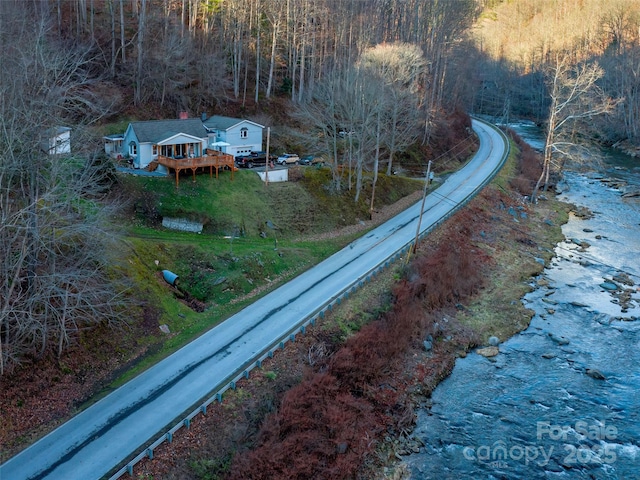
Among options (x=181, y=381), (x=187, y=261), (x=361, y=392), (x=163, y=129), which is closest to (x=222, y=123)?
(x=163, y=129)

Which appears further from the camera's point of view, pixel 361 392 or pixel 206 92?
pixel 206 92

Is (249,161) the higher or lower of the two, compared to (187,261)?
higher

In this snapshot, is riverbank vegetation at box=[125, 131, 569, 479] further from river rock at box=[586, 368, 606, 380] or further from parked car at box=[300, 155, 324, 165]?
parked car at box=[300, 155, 324, 165]

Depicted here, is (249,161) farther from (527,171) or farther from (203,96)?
(527,171)

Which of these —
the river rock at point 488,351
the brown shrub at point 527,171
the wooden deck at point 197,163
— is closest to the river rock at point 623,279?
the river rock at point 488,351

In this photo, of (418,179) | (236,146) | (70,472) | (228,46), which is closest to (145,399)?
(70,472)

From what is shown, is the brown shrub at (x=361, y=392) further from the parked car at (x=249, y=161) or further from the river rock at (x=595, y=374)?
the parked car at (x=249, y=161)

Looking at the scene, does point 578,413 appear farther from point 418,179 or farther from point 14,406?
point 418,179
